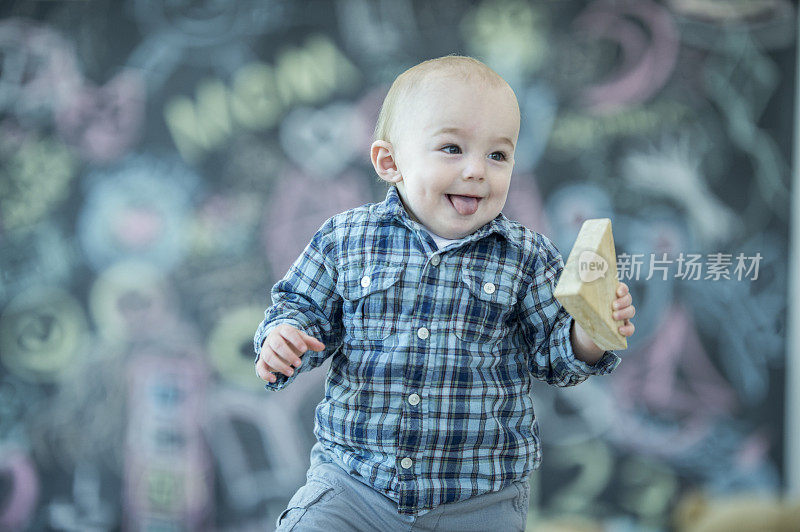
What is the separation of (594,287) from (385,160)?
1.47ft

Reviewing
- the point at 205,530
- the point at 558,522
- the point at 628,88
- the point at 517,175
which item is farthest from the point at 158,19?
the point at 558,522

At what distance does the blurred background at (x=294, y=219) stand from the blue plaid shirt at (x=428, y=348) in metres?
1.08

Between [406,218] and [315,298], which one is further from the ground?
[406,218]

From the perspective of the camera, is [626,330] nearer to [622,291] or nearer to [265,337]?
[622,291]

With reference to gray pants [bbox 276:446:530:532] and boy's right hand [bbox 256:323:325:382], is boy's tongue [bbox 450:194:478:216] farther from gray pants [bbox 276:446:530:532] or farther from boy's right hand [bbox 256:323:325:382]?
gray pants [bbox 276:446:530:532]

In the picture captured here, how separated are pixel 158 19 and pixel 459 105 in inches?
62.1

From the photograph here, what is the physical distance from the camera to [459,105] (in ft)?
3.47

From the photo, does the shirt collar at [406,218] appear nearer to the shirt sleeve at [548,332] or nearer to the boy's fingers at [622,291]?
the shirt sleeve at [548,332]

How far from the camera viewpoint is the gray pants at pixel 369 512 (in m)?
1.01

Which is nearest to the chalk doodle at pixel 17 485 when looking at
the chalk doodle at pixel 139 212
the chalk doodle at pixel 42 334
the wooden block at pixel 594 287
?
the chalk doodle at pixel 42 334

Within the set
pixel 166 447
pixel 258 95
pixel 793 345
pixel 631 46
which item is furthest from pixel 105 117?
pixel 793 345

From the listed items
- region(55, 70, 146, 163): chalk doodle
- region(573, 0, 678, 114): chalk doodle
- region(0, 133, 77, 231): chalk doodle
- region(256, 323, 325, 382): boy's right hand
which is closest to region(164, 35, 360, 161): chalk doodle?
region(55, 70, 146, 163): chalk doodle

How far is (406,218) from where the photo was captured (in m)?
1.12

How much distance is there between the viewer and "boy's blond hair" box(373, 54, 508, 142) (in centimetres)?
108
